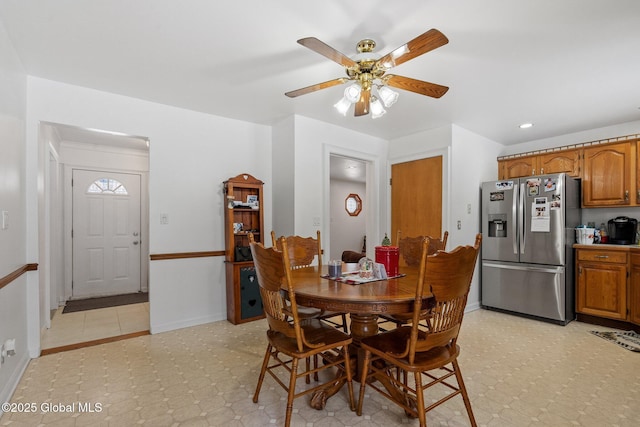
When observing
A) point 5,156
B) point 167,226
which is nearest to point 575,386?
point 167,226

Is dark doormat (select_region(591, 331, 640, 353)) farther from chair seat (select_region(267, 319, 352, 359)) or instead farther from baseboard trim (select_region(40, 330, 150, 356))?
baseboard trim (select_region(40, 330, 150, 356))

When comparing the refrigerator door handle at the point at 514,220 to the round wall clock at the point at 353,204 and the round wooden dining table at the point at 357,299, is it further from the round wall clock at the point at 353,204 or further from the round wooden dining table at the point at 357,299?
the round wall clock at the point at 353,204

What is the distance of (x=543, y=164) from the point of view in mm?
4008

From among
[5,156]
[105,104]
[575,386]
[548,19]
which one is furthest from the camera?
[105,104]

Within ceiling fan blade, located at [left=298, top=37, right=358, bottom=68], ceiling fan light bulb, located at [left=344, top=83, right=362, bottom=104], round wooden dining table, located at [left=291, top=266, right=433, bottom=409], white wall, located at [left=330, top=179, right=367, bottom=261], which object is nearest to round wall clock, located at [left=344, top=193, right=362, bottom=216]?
white wall, located at [left=330, top=179, right=367, bottom=261]

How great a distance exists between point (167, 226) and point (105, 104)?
124cm

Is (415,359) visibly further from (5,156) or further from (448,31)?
(5,156)

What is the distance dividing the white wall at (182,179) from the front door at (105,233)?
2114mm

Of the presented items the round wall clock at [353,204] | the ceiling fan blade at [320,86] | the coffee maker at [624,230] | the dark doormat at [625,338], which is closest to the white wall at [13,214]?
the ceiling fan blade at [320,86]

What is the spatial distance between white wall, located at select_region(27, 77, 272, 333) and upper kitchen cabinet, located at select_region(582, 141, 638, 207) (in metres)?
3.92

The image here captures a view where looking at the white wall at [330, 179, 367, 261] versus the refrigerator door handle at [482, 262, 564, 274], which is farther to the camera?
the white wall at [330, 179, 367, 261]

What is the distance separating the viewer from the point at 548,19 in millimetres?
1823

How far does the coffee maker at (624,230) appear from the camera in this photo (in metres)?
3.45

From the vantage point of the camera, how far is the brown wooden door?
3895 mm
